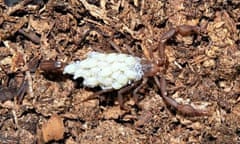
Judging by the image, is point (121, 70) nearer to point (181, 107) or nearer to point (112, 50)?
point (112, 50)

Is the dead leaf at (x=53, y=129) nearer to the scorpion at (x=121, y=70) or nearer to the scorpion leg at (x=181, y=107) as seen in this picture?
the scorpion at (x=121, y=70)

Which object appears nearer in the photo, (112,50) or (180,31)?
(180,31)

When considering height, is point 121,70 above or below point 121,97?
above

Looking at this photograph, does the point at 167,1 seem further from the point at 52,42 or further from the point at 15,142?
the point at 15,142

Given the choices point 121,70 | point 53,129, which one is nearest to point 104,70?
point 121,70

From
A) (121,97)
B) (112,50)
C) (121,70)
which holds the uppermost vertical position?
(112,50)

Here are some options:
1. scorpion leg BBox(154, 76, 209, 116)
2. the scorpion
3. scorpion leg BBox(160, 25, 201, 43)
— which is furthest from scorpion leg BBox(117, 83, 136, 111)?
scorpion leg BBox(160, 25, 201, 43)
